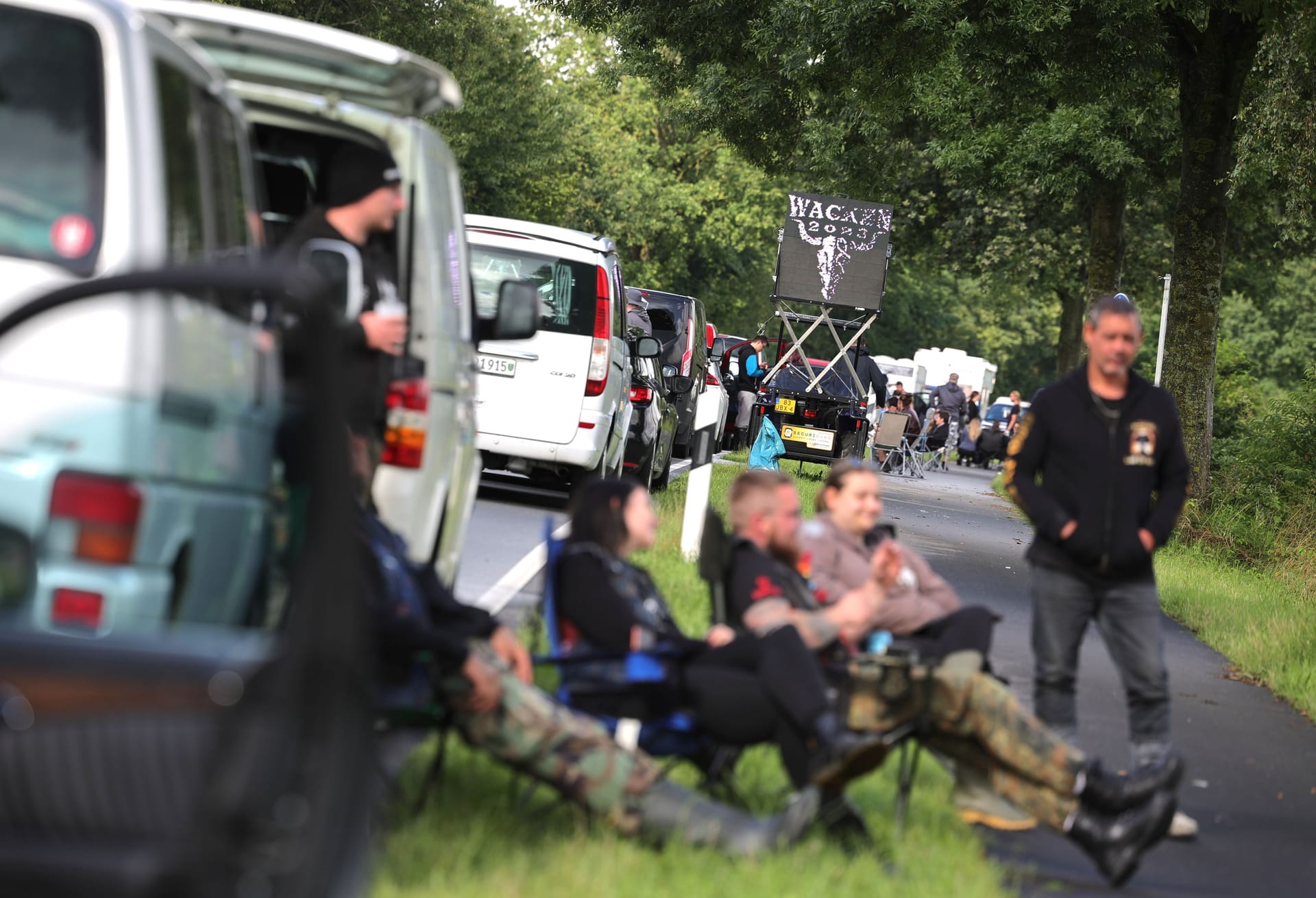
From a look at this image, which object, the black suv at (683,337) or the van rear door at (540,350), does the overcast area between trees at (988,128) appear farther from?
the van rear door at (540,350)

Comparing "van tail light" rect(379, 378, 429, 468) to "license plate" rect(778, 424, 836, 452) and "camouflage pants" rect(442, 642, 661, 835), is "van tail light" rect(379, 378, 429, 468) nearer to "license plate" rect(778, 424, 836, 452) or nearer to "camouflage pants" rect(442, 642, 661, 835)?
"camouflage pants" rect(442, 642, 661, 835)

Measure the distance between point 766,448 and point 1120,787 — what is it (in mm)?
17088

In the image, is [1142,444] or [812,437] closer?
[1142,444]

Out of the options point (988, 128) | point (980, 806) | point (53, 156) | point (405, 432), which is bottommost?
point (980, 806)

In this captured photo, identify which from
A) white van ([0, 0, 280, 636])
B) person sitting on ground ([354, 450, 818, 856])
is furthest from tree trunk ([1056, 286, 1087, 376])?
white van ([0, 0, 280, 636])

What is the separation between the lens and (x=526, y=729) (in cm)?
500

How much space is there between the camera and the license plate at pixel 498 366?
47.1 ft

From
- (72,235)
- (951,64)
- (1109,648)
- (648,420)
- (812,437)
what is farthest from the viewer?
(812,437)

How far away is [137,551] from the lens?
3836 millimetres

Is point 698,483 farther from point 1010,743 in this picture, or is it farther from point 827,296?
point 827,296

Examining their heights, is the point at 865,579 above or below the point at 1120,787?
above

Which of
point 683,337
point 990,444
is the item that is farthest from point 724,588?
point 990,444

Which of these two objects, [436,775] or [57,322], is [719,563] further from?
[57,322]

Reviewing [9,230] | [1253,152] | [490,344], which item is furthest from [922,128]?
[9,230]
